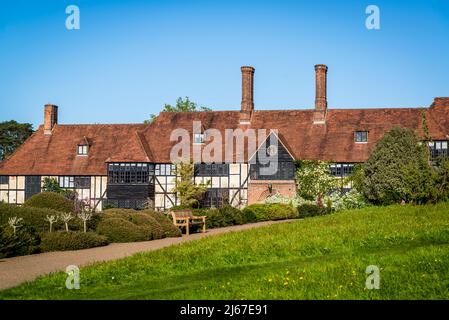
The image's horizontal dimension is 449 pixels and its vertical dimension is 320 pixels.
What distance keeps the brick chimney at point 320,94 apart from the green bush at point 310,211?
1324 centimetres

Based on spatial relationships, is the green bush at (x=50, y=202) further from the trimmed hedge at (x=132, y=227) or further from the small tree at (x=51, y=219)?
the small tree at (x=51, y=219)

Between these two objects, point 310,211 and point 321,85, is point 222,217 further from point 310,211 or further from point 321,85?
point 321,85

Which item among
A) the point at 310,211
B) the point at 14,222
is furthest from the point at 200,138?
the point at 14,222

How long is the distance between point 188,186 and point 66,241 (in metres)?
23.3

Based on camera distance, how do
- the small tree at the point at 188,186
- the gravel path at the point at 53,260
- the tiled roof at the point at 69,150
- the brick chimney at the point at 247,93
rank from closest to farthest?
the gravel path at the point at 53,260
the small tree at the point at 188,186
the tiled roof at the point at 69,150
the brick chimney at the point at 247,93

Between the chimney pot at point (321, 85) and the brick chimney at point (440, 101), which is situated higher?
the chimney pot at point (321, 85)

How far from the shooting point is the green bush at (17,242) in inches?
788

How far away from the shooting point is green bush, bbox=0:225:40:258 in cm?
2002

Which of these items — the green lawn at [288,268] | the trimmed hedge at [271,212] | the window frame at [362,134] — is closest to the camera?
the green lawn at [288,268]

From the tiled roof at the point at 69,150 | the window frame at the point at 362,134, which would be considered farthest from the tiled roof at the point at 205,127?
the window frame at the point at 362,134

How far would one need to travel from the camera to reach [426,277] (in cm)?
1236

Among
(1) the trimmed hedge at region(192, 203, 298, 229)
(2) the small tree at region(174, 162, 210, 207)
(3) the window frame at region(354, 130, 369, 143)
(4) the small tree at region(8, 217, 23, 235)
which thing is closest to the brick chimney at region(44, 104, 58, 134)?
(2) the small tree at region(174, 162, 210, 207)

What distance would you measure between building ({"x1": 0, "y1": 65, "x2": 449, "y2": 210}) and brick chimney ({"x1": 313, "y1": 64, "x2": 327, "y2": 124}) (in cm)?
7

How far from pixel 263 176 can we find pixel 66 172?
14.7 meters
